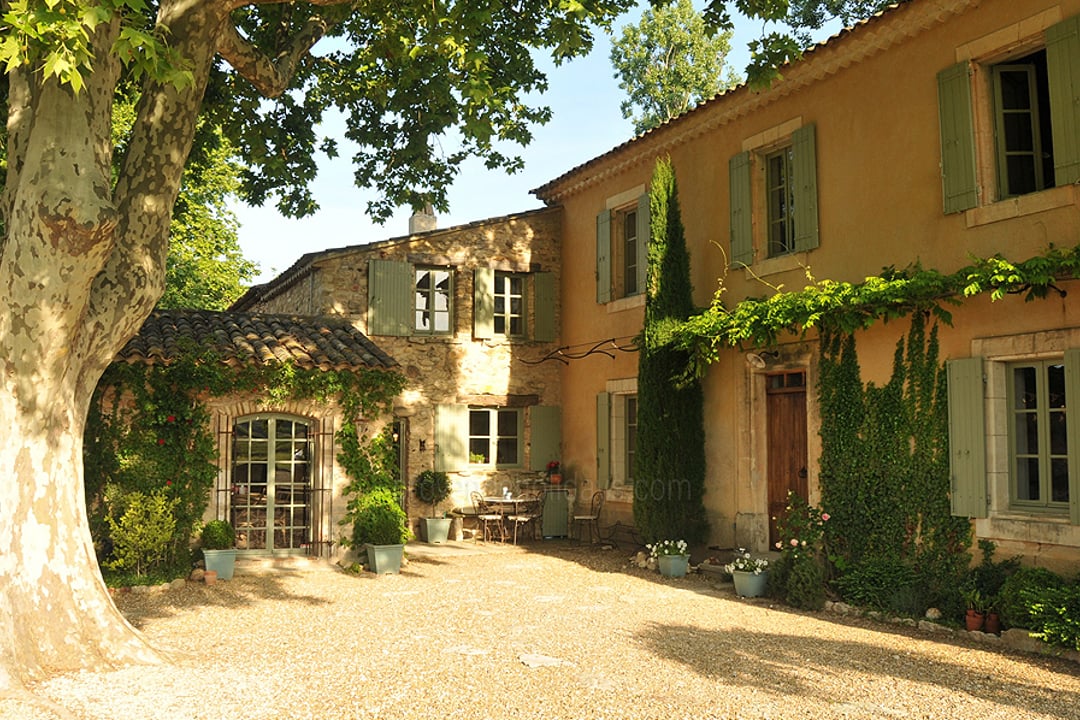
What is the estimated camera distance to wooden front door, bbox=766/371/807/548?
1121cm

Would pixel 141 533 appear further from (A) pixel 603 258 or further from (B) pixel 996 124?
(B) pixel 996 124

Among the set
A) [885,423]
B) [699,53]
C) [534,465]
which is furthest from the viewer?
[699,53]

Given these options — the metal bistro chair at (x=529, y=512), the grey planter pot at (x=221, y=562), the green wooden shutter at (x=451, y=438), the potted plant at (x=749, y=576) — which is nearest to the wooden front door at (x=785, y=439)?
the potted plant at (x=749, y=576)

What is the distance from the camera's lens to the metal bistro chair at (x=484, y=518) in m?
14.8

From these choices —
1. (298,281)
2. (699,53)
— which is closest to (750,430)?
(298,281)

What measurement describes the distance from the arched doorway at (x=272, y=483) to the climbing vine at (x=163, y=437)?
0.53 meters

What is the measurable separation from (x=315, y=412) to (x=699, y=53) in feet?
51.9

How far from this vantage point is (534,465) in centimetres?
1555

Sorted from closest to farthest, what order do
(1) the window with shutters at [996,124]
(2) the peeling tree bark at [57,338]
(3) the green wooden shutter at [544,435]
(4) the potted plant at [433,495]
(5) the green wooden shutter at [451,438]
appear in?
1. (2) the peeling tree bark at [57,338]
2. (1) the window with shutters at [996,124]
3. (4) the potted plant at [433,495]
4. (5) the green wooden shutter at [451,438]
5. (3) the green wooden shutter at [544,435]

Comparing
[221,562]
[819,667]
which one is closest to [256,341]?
[221,562]

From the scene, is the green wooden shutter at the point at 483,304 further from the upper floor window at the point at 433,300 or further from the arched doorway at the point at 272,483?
the arched doorway at the point at 272,483

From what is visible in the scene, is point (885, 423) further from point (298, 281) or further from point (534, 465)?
point (298, 281)

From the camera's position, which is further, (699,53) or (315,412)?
(699,53)

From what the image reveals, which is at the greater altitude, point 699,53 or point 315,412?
point 699,53
